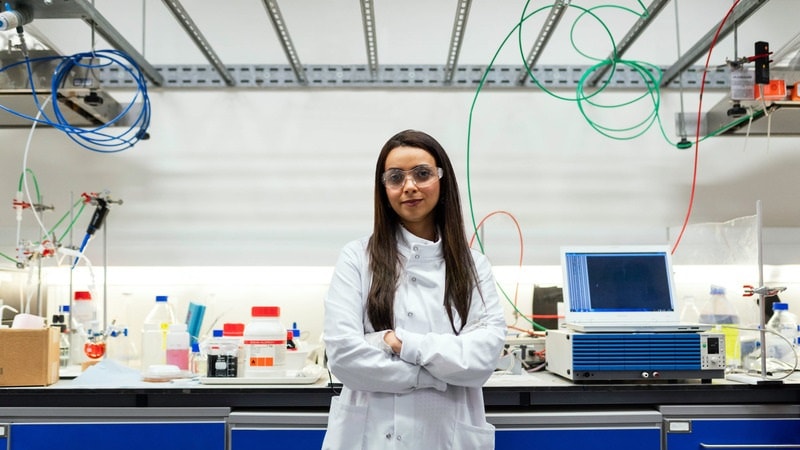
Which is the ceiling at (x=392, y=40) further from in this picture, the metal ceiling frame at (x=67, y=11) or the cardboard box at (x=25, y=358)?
the cardboard box at (x=25, y=358)

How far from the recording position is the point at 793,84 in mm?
2191

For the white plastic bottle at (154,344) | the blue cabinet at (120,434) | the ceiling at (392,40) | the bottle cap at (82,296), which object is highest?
the ceiling at (392,40)

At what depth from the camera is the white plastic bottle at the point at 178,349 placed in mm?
2160

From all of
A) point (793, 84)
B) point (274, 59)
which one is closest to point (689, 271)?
point (793, 84)

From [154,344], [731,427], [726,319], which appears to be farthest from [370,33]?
[731,427]

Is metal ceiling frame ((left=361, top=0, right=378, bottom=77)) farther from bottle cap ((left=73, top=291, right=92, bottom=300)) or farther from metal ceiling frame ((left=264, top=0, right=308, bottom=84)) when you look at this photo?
bottle cap ((left=73, top=291, right=92, bottom=300))

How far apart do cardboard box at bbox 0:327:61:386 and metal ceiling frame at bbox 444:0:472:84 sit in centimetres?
169

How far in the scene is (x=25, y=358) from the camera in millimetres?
1932

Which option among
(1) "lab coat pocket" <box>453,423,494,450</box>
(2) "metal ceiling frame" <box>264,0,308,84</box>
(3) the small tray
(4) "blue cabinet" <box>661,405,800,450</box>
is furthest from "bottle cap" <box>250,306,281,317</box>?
(4) "blue cabinet" <box>661,405,800,450</box>

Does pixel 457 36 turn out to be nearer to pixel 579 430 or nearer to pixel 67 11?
pixel 67 11

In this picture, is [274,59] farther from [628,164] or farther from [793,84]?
[793,84]

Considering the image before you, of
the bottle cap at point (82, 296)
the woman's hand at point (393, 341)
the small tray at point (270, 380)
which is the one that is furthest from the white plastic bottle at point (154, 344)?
the woman's hand at point (393, 341)

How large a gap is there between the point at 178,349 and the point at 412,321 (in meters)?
1.02

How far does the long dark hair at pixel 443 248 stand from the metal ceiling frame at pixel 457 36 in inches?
29.5
